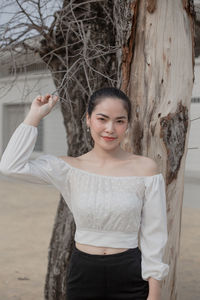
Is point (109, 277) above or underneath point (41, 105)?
underneath

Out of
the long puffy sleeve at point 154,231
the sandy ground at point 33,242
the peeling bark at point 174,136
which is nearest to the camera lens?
the long puffy sleeve at point 154,231

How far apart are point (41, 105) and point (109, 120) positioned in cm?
33

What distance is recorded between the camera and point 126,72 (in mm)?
2572

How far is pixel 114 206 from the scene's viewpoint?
1.77 m

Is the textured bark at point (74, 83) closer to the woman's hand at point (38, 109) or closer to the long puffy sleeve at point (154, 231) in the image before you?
the woman's hand at point (38, 109)

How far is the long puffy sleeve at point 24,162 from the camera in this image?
71.8 inches

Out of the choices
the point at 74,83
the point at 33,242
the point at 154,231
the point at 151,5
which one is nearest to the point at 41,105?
the point at 154,231

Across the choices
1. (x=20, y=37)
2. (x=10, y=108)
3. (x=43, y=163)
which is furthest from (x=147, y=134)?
(x=10, y=108)

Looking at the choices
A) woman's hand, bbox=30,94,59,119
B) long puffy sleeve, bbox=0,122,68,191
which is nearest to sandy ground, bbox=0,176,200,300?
long puffy sleeve, bbox=0,122,68,191

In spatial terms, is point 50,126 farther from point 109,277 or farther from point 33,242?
point 109,277

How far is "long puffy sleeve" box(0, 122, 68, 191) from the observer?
71.8 inches

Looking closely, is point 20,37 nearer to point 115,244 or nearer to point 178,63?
point 178,63

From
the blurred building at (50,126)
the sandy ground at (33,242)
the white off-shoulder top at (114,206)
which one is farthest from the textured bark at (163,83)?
the blurred building at (50,126)

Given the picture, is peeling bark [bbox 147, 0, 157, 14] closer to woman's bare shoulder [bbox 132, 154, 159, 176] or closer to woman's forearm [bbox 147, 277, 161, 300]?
woman's bare shoulder [bbox 132, 154, 159, 176]
